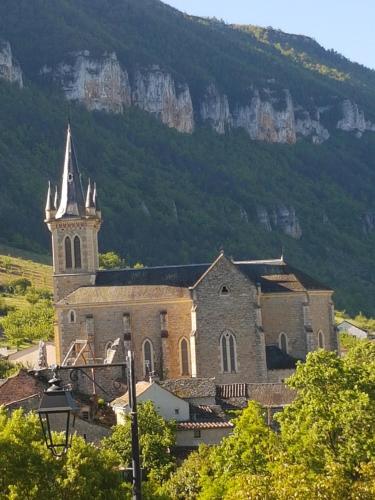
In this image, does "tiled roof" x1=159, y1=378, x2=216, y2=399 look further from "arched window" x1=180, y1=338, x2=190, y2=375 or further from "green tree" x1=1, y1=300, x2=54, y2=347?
"green tree" x1=1, y1=300, x2=54, y2=347

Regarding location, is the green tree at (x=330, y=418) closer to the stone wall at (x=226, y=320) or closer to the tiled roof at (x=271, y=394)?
the tiled roof at (x=271, y=394)

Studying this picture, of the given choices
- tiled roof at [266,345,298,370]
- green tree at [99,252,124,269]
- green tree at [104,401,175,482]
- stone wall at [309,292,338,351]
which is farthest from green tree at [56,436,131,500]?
green tree at [99,252,124,269]

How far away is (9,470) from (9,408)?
24.4 meters

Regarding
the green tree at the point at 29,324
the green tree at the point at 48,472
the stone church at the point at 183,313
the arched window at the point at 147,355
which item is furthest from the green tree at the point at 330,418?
the green tree at the point at 29,324

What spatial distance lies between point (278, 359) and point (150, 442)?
21998mm

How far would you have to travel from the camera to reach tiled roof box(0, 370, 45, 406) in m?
69.9

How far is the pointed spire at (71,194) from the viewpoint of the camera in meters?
87.3


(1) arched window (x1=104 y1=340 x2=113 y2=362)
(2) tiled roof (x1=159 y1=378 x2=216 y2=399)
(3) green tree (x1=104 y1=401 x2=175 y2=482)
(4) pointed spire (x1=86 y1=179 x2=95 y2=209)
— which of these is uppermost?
(4) pointed spire (x1=86 y1=179 x2=95 y2=209)

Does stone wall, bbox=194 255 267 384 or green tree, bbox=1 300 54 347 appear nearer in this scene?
stone wall, bbox=194 255 267 384

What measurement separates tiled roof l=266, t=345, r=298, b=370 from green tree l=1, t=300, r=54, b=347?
3933cm

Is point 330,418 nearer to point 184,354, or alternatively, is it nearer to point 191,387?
point 191,387

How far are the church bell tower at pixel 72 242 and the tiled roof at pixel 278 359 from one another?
12283 millimetres

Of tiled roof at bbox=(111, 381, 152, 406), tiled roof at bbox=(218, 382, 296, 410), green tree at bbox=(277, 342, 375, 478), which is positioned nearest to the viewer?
green tree at bbox=(277, 342, 375, 478)

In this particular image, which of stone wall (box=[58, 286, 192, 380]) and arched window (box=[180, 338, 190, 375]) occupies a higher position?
stone wall (box=[58, 286, 192, 380])
